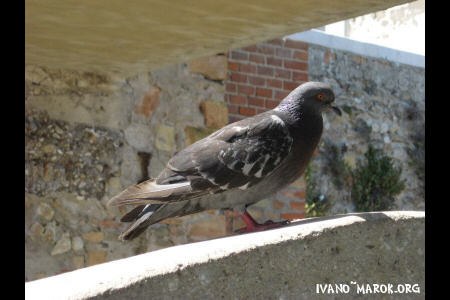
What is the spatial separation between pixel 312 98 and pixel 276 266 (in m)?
1.07

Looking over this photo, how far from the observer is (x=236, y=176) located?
114 inches

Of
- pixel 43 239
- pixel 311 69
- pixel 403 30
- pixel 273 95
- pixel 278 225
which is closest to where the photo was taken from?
pixel 278 225

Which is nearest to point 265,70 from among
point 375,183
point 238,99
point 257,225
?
point 238,99

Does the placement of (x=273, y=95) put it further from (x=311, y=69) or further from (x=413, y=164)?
(x=413, y=164)

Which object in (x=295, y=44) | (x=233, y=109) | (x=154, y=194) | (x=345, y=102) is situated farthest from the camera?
(x=345, y=102)

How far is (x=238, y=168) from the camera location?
291 cm

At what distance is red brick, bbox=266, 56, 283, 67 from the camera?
18.7ft

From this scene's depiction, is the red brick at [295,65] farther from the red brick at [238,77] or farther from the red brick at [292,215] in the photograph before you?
the red brick at [292,215]

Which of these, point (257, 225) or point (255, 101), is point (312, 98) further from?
point (255, 101)

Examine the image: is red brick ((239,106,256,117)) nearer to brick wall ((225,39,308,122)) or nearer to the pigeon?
brick wall ((225,39,308,122))

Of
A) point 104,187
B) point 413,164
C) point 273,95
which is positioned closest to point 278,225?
point 104,187

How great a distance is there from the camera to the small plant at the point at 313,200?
679 cm
